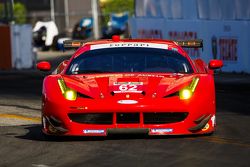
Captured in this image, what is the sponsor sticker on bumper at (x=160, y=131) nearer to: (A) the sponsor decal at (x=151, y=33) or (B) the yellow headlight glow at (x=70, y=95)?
(B) the yellow headlight glow at (x=70, y=95)

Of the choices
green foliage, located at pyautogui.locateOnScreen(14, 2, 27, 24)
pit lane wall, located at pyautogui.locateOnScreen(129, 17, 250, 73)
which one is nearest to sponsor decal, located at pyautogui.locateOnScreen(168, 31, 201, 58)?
pit lane wall, located at pyautogui.locateOnScreen(129, 17, 250, 73)

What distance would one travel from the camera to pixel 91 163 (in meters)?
9.36

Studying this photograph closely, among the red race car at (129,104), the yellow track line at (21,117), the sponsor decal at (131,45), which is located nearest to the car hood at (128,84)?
the red race car at (129,104)

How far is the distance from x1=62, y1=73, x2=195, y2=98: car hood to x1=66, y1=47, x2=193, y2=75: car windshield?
424 mm

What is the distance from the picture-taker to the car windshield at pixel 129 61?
12.1m

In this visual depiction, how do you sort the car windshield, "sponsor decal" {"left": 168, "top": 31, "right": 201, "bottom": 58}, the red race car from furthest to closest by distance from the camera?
"sponsor decal" {"left": 168, "top": 31, "right": 201, "bottom": 58}, the car windshield, the red race car

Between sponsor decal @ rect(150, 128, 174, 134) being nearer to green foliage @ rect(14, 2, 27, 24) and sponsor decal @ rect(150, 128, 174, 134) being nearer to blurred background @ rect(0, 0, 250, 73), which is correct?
blurred background @ rect(0, 0, 250, 73)

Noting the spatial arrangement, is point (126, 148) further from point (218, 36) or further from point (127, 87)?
point (218, 36)

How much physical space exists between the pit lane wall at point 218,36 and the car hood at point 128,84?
1332 cm

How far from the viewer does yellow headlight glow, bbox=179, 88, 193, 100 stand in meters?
10.9

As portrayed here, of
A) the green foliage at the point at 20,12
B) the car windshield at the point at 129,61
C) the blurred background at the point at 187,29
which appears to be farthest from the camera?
the green foliage at the point at 20,12

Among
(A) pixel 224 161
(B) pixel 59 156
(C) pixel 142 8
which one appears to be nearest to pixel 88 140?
(B) pixel 59 156

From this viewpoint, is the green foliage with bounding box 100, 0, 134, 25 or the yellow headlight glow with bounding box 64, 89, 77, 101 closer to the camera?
the yellow headlight glow with bounding box 64, 89, 77, 101

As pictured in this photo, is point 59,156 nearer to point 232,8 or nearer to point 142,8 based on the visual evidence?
point 232,8
